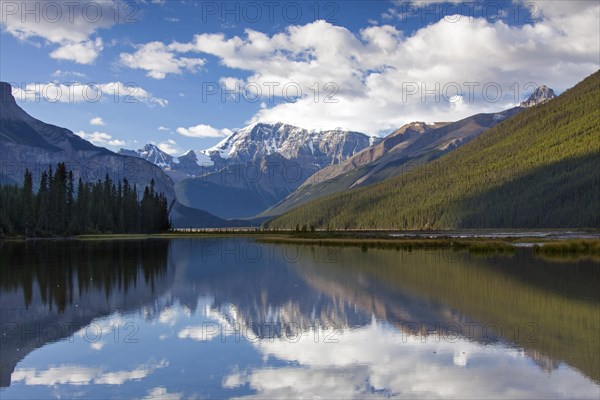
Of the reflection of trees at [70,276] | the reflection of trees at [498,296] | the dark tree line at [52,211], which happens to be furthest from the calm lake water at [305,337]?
the dark tree line at [52,211]

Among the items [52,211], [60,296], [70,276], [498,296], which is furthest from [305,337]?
[52,211]

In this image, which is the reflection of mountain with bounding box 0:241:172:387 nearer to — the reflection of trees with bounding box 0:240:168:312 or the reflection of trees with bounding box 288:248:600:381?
the reflection of trees with bounding box 0:240:168:312

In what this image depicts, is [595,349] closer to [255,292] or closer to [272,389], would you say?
[272,389]

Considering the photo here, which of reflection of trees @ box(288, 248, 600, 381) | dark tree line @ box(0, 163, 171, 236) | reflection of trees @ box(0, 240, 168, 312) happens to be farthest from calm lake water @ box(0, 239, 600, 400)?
dark tree line @ box(0, 163, 171, 236)

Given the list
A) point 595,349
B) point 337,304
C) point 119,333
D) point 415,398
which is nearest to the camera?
point 415,398

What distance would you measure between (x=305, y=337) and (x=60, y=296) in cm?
2096

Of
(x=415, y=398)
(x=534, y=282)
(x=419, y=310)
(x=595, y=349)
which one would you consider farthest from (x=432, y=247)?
(x=415, y=398)

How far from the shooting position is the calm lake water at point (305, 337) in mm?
20078

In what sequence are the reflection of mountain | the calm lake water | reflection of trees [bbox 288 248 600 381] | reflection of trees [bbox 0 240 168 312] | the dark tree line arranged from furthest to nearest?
the dark tree line < reflection of trees [bbox 0 240 168 312] < the reflection of mountain < reflection of trees [bbox 288 248 600 381] < the calm lake water

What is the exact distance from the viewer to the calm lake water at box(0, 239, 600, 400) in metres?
20.1

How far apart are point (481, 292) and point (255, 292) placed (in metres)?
16.2

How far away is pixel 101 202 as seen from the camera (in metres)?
192

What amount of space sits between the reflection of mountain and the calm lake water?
151 mm

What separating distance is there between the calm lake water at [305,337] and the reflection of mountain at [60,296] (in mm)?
151
